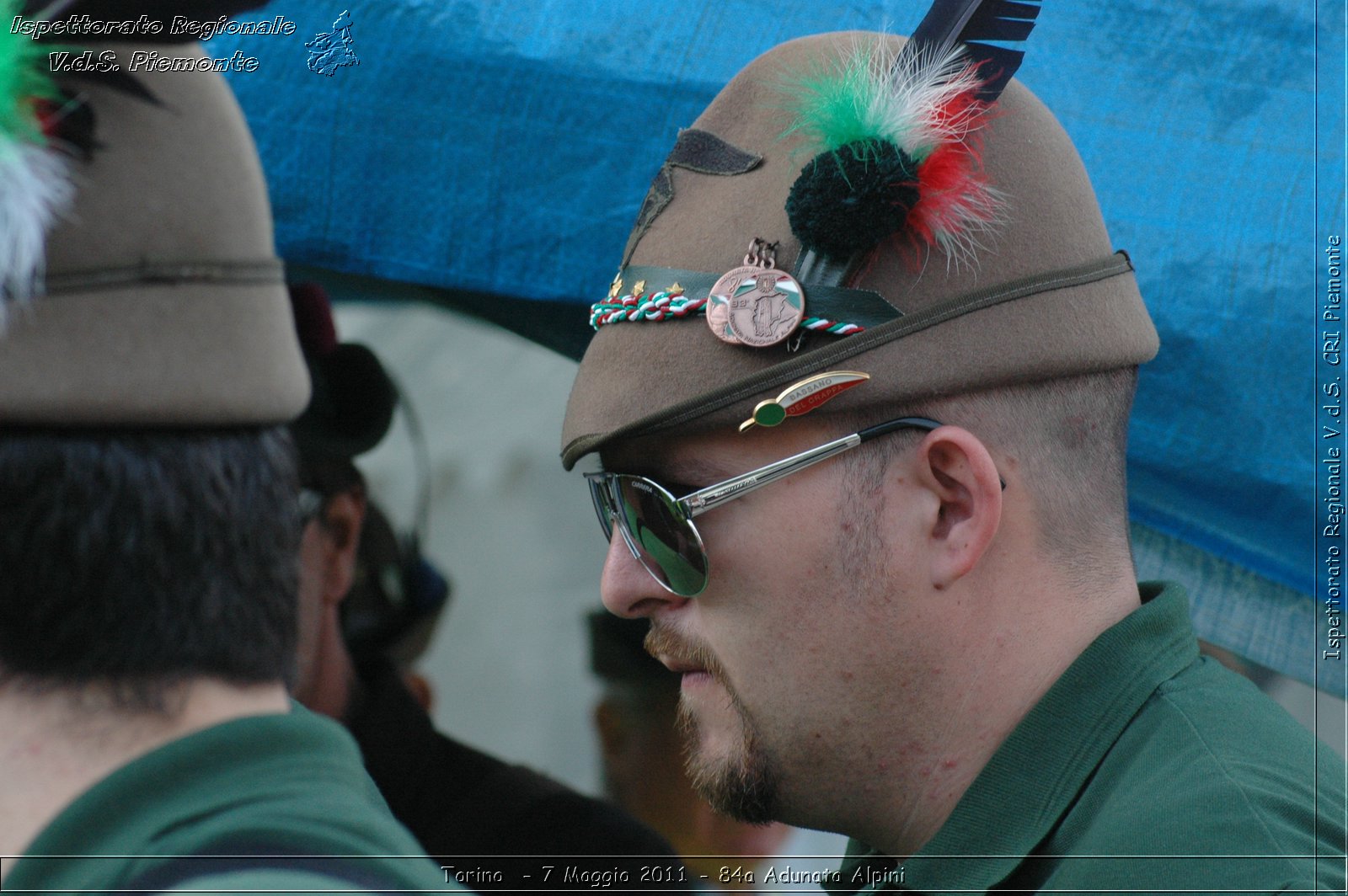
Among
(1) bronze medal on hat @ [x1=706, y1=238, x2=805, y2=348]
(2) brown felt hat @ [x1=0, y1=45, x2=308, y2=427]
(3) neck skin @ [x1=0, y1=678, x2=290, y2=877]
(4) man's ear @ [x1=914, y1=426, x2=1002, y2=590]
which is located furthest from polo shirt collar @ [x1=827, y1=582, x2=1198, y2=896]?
(2) brown felt hat @ [x1=0, y1=45, x2=308, y2=427]

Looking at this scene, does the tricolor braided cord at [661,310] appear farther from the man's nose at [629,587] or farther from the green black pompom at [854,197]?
the man's nose at [629,587]

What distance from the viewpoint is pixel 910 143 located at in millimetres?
1483

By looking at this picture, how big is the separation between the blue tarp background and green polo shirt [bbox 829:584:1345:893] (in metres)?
0.42

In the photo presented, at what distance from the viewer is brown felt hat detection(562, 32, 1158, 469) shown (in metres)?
1.48

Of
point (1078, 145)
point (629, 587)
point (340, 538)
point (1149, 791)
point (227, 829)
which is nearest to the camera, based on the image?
point (227, 829)

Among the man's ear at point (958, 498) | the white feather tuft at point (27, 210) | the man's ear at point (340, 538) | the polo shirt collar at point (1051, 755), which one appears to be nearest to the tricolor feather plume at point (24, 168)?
the white feather tuft at point (27, 210)

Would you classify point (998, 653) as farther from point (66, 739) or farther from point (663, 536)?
point (66, 739)

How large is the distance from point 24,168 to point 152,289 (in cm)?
15

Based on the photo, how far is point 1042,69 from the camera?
74.3 inches

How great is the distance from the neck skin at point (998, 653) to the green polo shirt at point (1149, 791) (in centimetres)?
3

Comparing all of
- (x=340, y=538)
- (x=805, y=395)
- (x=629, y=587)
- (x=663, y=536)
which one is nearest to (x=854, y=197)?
(x=805, y=395)

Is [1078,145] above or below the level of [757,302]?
above

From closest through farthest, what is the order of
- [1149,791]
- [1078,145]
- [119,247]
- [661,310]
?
[119,247]
[1149,791]
[661,310]
[1078,145]

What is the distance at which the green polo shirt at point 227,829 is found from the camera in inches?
39.4
